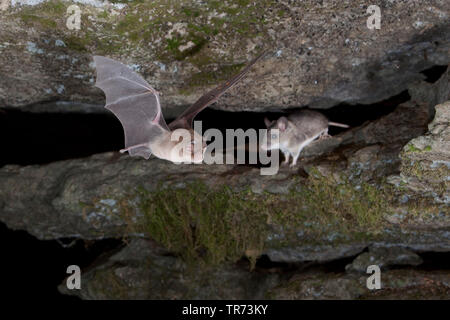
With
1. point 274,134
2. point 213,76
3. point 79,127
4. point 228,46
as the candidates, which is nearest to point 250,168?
point 274,134

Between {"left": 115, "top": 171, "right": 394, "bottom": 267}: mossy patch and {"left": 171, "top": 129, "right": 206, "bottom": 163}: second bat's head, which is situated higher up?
{"left": 171, "top": 129, "right": 206, "bottom": 163}: second bat's head

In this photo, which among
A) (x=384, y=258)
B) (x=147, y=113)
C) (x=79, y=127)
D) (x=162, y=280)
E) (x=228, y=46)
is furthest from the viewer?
(x=79, y=127)

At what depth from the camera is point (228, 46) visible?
2.99 m

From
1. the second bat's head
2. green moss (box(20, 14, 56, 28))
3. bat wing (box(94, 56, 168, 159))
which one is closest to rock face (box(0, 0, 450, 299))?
green moss (box(20, 14, 56, 28))

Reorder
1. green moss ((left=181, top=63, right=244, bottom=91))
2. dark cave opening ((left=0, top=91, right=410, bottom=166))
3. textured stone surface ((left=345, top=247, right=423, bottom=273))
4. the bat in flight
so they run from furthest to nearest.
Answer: dark cave opening ((left=0, top=91, right=410, bottom=166)), textured stone surface ((left=345, top=247, right=423, bottom=273)), green moss ((left=181, top=63, right=244, bottom=91)), the bat in flight

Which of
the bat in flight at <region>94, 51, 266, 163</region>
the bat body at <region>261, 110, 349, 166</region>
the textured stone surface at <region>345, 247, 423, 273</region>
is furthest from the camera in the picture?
the textured stone surface at <region>345, 247, 423, 273</region>

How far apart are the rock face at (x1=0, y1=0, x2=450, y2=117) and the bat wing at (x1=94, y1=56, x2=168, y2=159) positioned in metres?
0.24

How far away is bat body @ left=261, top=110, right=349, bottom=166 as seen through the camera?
3426mm

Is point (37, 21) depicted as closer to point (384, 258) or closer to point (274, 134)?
point (274, 134)

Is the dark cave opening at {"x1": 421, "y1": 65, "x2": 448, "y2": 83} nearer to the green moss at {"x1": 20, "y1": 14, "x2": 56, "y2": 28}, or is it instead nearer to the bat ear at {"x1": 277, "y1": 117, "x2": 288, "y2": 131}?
the bat ear at {"x1": 277, "y1": 117, "x2": 288, "y2": 131}

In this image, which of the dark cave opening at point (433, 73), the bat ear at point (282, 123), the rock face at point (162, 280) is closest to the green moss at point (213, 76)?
the bat ear at point (282, 123)

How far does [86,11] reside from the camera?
264 cm

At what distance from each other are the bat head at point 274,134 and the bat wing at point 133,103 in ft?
3.25

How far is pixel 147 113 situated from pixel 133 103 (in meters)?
0.15
